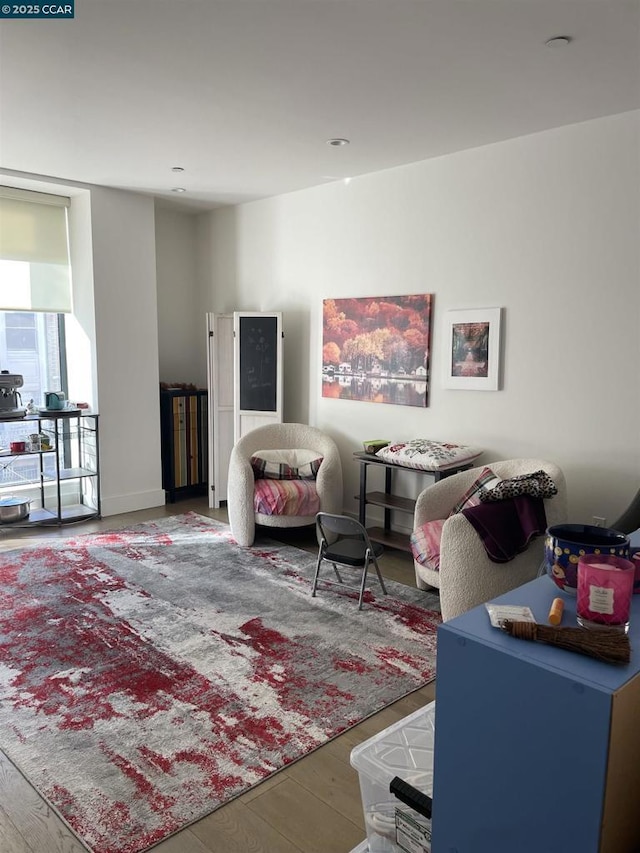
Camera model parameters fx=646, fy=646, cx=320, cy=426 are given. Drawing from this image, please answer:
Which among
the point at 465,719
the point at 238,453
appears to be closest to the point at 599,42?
the point at 465,719

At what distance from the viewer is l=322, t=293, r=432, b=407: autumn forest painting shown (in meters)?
4.85

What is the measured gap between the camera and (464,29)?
2678 mm

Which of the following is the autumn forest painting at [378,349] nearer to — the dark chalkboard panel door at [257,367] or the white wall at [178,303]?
the dark chalkboard panel door at [257,367]

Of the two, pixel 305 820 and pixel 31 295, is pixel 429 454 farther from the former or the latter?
pixel 31 295

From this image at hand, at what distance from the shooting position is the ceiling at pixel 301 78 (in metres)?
2.58

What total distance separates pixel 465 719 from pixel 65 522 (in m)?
4.94

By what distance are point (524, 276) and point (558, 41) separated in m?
1.61

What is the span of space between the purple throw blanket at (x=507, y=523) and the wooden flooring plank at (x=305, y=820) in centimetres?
157

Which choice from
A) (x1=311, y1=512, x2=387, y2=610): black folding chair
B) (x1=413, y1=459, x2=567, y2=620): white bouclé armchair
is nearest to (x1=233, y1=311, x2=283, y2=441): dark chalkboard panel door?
(x1=311, y1=512, x2=387, y2=610): black folding chair

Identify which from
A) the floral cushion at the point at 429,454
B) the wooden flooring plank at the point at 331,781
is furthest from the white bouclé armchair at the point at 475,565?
the wooden flooring plank at the point at 331,781

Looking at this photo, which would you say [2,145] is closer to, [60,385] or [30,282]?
[30,282]

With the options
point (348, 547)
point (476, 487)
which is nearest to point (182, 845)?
point (348, 547)

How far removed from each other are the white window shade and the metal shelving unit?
3.47ft

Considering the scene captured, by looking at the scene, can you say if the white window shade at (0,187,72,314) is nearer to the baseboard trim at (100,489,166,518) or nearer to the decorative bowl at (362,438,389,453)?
the baseboard trim at (100,489,166,518)
